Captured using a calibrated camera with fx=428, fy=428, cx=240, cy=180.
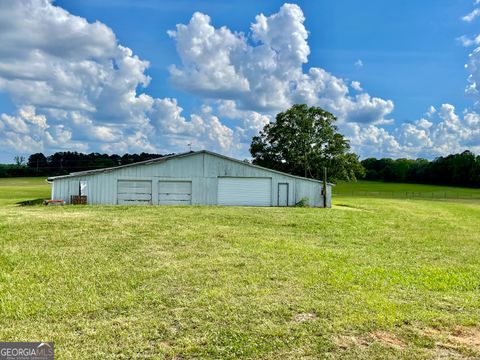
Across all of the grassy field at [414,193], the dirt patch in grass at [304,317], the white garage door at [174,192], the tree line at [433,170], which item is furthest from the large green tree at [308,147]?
the dirt patch in grass at [304,317]

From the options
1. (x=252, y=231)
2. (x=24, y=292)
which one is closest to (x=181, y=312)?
(x=24, y=292)

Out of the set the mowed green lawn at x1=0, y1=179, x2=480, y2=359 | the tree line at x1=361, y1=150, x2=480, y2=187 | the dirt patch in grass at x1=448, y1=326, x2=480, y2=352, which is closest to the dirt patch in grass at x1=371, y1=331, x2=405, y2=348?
the mowed green lawn at x1=0, y1=179, x2=480, y2=359

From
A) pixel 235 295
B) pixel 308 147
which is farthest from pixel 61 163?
pixel 235 295

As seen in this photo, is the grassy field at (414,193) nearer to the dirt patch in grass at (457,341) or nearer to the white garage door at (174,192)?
the white garage door at (174,192)

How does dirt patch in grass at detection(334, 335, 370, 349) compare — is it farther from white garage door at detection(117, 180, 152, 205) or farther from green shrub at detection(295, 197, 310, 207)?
green shrub at detection(295, 197, 310, 207)

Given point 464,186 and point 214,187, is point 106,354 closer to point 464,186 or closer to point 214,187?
point 214,187

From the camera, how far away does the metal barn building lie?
84.6 ft

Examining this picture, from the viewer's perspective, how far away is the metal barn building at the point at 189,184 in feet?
84.6

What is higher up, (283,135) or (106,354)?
(283,135)

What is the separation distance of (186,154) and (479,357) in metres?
23.1

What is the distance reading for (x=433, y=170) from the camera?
279ft

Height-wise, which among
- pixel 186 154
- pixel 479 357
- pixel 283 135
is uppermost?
pixel 283 135

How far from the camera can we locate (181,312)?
211 inches

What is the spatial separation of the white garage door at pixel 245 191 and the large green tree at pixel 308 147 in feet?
58.5
